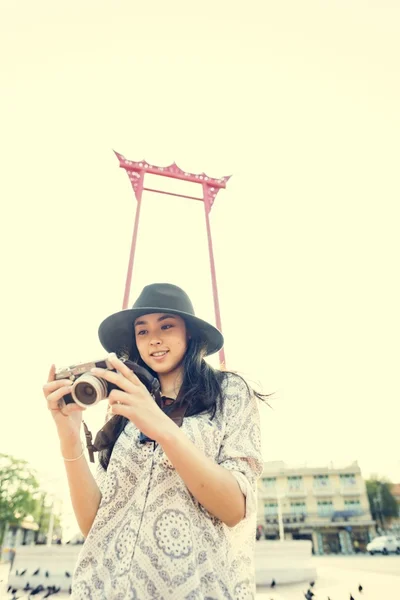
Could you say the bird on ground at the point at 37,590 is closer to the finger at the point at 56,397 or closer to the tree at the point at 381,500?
the finger at the point at 56,397

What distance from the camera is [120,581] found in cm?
103

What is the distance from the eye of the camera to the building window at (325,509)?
1227 inches

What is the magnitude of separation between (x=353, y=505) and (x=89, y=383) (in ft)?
121

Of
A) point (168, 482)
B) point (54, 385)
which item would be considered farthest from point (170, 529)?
point (54, 385)

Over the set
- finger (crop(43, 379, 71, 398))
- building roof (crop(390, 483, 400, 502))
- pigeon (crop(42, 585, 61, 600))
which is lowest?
pigeon (crop(42, 585, 61, 600))

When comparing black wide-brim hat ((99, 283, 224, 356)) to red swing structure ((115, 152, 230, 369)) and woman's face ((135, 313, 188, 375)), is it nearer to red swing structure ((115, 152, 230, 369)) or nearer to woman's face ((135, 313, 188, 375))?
woman's face ((135, 313, 188, 375))

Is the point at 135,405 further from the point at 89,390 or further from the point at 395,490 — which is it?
the point at 395,490

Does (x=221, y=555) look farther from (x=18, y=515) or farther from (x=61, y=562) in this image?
(x=18, y=515)

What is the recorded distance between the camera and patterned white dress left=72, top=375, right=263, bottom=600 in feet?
3.33

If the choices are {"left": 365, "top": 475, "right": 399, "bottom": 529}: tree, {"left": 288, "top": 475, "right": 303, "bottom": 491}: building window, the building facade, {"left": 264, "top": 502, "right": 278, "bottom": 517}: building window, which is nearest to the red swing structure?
the building facade

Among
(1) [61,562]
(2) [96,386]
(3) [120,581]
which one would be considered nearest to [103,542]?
(3) [120,581]

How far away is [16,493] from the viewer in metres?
29.6

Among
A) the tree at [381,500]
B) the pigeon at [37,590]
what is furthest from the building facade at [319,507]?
the pigeon at [37,590]

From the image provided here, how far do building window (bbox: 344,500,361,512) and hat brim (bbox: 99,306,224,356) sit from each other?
3591cm
